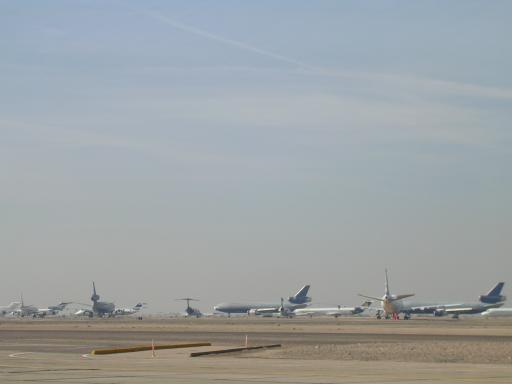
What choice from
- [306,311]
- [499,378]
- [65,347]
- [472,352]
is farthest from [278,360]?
[306,311]

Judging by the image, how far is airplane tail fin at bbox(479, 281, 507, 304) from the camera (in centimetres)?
17325

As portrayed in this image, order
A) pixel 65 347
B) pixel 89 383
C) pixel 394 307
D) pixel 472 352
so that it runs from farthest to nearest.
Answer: pixel 394 307 < pixel 65 347 < pixel 472 352 < pixel 89 383

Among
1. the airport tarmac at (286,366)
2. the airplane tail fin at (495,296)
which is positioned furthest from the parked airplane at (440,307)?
the airport tarmac at (286,366)

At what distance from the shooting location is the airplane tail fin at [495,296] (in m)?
173

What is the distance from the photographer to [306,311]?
655ft

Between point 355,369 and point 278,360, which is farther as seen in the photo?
point 278,360

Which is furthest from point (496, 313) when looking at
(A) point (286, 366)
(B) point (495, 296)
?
(A) point (286, 366)

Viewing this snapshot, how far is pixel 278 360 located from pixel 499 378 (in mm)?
12595

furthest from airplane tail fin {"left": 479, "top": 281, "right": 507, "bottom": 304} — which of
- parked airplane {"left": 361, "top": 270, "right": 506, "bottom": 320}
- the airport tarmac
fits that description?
the airport tarmac

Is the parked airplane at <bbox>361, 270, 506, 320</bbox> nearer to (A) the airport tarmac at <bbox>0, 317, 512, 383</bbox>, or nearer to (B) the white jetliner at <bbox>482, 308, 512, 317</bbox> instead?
(B) the white jetliner at <bbox>482, 308, 512, 317</bbox>

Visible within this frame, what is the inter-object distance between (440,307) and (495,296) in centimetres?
1817

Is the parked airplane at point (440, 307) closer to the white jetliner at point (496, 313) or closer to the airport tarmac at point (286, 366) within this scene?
the white jetliner at point (496, 313)

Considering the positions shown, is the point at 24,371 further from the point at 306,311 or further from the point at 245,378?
the point at 306,311

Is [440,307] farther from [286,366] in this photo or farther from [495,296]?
[286,366]
